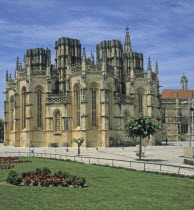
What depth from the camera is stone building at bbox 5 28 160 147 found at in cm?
5996

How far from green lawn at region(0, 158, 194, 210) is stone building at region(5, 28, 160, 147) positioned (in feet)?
127

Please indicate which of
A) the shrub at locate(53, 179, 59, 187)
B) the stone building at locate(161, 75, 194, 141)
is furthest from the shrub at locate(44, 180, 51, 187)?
the stone building at locate(161, 75, 194, 141)

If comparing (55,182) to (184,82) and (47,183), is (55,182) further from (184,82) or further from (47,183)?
(184,82)

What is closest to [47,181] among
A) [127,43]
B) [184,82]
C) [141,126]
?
[141,126]

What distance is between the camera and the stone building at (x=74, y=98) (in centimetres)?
5996

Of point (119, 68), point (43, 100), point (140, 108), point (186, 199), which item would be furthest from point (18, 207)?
point (119, 68)

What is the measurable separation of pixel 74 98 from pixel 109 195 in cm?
4638

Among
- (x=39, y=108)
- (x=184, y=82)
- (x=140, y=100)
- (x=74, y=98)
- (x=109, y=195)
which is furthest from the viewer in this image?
(x=184, y=82)

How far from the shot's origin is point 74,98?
6203 cm

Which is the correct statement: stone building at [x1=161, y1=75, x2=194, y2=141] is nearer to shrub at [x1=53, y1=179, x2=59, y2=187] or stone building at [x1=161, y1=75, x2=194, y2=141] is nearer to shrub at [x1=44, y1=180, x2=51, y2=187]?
shrub at [x1=53, y1=179, x2=59, y2=187]

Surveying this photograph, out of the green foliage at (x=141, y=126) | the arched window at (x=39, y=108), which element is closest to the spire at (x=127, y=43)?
the arched window at (x=39, y=108)

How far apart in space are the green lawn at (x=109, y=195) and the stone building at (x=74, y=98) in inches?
1524

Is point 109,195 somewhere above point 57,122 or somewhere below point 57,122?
below

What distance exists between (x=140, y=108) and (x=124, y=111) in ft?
17.5
